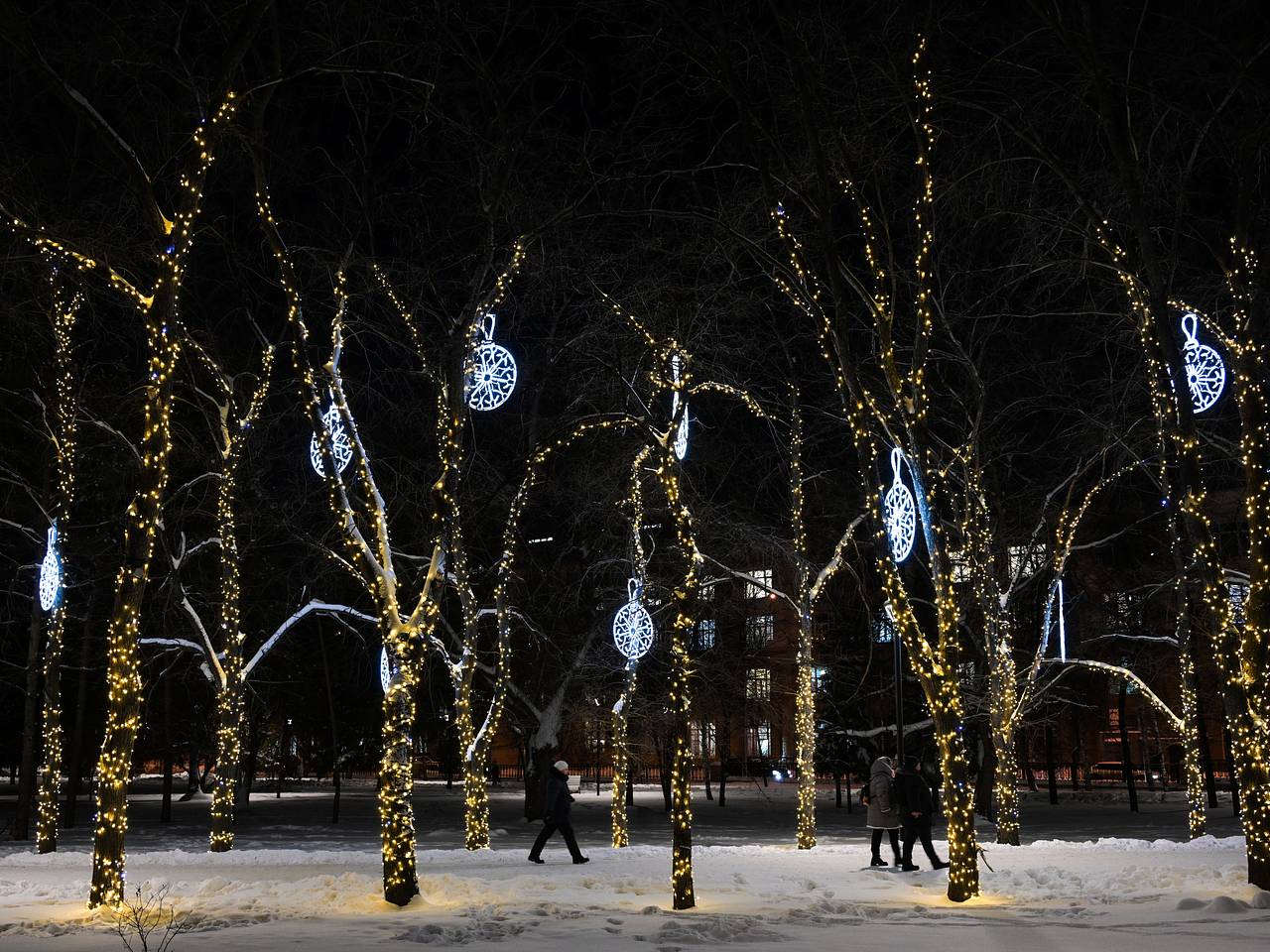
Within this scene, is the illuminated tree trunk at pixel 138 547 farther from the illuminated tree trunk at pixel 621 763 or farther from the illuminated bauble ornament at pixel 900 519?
the illuminated tree trunk at pixel 621 763

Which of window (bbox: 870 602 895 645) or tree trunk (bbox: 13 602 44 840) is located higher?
window (bbox: 870 602 895 645)

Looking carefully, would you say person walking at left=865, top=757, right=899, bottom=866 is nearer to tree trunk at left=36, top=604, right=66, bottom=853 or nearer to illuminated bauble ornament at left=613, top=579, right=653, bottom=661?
illuminated bauble ornament at left=613, top=579, right=653, bottom=661

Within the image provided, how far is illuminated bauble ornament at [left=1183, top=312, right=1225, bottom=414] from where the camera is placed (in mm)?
16938

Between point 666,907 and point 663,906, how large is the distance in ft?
0.28

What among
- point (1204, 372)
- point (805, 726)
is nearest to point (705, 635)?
point (805, 726)

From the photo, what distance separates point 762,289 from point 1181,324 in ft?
33.9

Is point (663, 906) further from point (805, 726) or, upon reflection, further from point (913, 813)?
point (805, 726)

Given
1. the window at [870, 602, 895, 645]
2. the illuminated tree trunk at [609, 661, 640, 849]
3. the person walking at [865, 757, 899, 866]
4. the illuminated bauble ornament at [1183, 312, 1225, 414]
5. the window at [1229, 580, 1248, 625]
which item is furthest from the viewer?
the window at [870, 602, 895, 645]

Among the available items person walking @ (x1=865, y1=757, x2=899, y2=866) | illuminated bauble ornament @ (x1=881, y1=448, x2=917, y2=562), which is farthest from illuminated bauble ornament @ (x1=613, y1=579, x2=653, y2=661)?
illuminated bauble ornament @ (x1=881, y1=448, x2=917, y2=562)

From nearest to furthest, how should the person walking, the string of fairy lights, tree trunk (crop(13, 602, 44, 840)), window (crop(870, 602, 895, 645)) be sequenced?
the person walking → the string of fairy lights → tree trunk (crop(13, 602, 44, 840)) → window (crop(870, 602, 895, 645))

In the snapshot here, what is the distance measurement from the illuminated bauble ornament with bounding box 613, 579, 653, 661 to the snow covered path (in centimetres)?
524

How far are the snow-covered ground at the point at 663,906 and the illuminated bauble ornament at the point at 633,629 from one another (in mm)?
4646

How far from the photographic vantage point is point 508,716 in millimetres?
36312

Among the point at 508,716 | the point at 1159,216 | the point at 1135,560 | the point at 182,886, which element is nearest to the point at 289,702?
the point at 508,716
